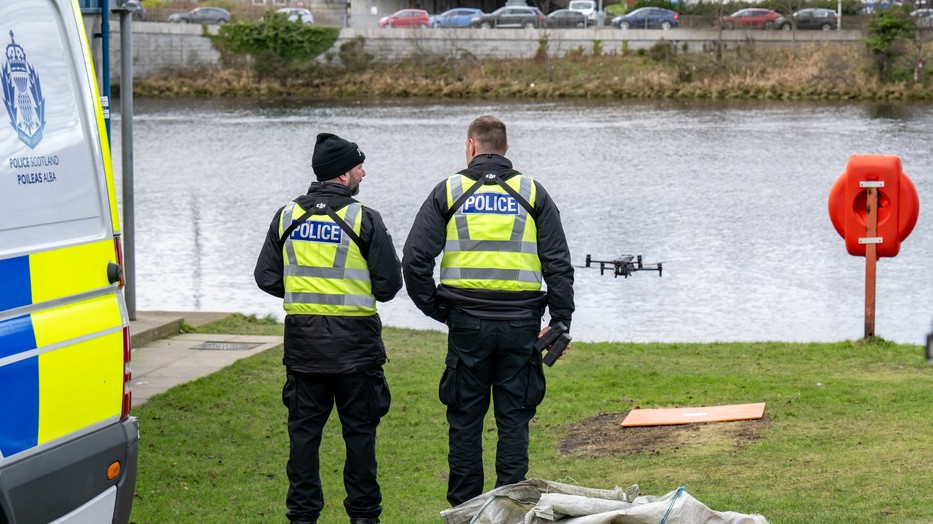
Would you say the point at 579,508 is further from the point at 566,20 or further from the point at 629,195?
the point at 566,20

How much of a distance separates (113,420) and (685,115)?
50021 millimetres

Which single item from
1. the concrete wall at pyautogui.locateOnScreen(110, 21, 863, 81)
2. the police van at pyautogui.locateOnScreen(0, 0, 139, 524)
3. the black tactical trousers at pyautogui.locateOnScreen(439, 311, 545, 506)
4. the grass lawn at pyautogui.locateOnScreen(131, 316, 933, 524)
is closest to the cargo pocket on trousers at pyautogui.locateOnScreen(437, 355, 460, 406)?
the black tactical trousers at pyautogui.locateOnScreen(439, 311, 545, 506)

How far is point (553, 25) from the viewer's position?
233ft

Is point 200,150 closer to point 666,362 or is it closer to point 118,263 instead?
point 666,362

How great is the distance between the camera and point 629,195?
102ft

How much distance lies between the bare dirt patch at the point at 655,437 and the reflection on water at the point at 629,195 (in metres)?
7.28

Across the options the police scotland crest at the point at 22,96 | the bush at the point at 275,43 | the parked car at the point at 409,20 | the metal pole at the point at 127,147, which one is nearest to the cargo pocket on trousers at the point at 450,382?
the police scotland crest at the point at 22,96

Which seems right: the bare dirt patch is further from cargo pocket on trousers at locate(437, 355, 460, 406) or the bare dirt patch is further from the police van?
the police van

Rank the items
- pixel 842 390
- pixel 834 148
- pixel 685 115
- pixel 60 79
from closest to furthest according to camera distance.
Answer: pixel 60 79 → pixel 842 390 → pixel 834 148 → pixel 685 115

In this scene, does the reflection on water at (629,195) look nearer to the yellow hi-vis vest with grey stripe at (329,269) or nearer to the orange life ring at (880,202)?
the orange life ring at (880,202)

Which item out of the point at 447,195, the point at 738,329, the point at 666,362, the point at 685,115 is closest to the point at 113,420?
the point at 447,195

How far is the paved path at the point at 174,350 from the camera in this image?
34.3ft

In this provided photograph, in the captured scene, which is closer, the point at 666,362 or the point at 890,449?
the point at 890,449

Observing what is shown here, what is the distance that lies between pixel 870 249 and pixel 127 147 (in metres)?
7.60
